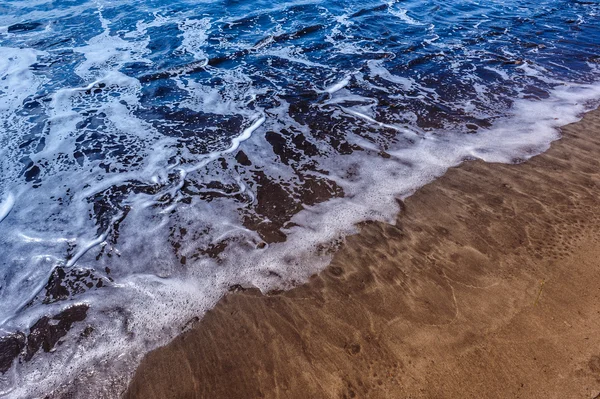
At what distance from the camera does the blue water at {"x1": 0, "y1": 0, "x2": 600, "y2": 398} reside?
4371mm

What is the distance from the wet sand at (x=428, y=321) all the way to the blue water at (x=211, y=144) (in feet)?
1.48

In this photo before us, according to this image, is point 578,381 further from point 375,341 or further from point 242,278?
point 242,278

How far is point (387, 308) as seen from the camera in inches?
157

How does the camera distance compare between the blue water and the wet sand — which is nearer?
the wet sand

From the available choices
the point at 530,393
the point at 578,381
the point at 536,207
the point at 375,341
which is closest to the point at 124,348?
the point at 375,341

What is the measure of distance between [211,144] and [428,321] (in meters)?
5.41

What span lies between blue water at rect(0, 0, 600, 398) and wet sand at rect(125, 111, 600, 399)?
1.48 ft

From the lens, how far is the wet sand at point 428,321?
3.36m

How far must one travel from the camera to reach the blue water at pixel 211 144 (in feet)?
14.3

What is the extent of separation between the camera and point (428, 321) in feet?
12.5

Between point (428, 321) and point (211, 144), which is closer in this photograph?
point (428, 321)

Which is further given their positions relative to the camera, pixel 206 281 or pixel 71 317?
pixel 206 281

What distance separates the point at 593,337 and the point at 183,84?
33.1 feet

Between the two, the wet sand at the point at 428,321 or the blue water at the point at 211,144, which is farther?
the blue water at the point at 211,144
